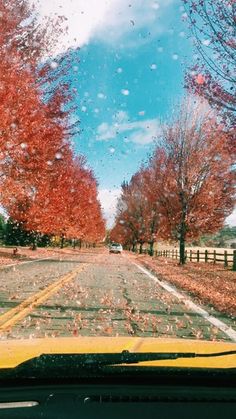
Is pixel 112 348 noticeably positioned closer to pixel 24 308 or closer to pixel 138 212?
pixel 24 308

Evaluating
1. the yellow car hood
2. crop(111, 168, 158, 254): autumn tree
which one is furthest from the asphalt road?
crop(111, 168, 158, 254): autumn tree

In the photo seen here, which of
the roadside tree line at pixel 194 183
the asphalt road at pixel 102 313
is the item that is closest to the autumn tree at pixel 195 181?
the roadside tree line at pixel 194 183

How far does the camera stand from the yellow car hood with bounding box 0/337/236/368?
2959mm

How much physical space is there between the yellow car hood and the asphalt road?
3881 mm

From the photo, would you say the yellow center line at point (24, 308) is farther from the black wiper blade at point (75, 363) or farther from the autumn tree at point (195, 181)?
the autumn tree at point (195, 181)

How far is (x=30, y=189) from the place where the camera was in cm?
2677

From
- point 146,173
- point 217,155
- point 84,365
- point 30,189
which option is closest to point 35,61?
point 30,189

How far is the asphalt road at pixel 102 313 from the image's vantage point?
796 cm

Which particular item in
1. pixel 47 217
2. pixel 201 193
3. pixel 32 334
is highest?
pixel 201 193

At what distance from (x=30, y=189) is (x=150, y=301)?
15.9 m

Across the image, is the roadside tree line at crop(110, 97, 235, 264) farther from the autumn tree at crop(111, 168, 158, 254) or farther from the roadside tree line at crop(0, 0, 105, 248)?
the autumn tree at crop(111, 168, 158, 254)

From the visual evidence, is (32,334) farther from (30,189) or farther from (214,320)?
(30,189)

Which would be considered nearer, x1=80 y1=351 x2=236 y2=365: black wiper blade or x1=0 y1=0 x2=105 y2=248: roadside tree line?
x1=80 y1=351 x2=236 y2=365: black wiper blade

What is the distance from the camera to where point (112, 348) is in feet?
11.0
